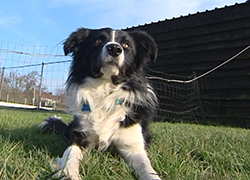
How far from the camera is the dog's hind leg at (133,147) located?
1.70 metres

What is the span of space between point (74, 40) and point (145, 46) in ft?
→ 2.18

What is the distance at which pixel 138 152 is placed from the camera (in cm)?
190

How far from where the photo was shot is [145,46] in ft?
8.71

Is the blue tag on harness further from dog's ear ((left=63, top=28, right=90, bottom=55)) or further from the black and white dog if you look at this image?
dog's ear ((left=63, top=28, right=90, bottom=55))

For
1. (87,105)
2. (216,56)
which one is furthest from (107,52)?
(216,56)

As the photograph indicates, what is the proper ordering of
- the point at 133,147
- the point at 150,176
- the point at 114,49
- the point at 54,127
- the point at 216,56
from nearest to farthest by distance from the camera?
the point at 150,176 → the point at 133,147 → the point at 114,49 → the point at 54,127 → the point at 216,56

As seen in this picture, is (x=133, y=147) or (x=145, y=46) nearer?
(x=133, y=147)

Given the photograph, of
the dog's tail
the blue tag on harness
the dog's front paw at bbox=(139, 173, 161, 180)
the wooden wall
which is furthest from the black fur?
the wooden wall

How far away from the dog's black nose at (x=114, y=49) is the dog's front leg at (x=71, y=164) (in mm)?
766

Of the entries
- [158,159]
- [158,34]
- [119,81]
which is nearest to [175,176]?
[158,159]

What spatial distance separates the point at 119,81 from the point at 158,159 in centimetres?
82

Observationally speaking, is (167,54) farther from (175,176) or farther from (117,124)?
(175,176)

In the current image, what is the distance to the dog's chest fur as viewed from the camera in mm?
2076

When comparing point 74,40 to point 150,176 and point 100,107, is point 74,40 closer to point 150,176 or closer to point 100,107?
point 100,107
